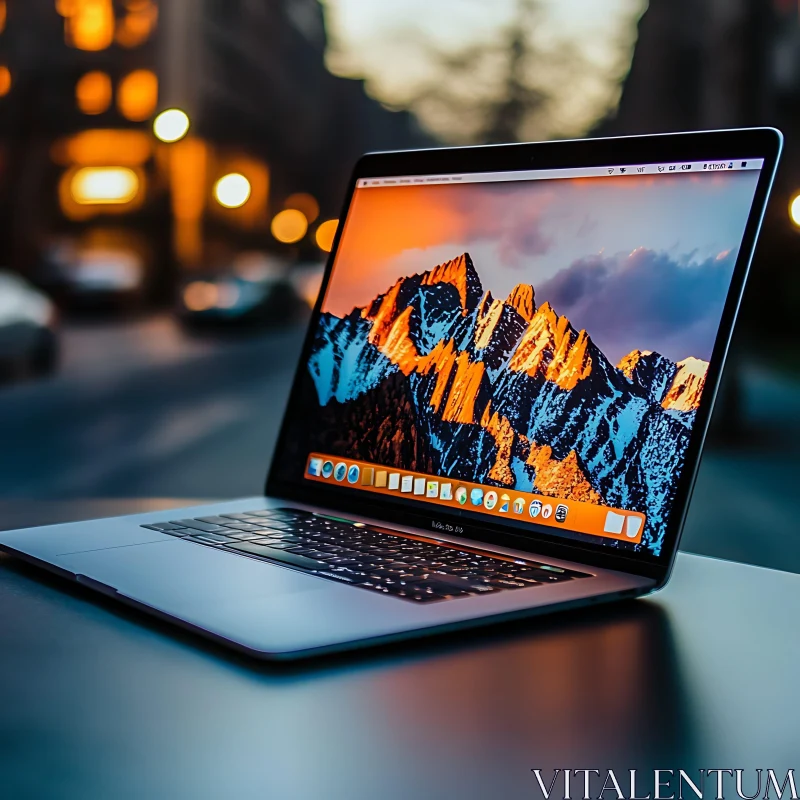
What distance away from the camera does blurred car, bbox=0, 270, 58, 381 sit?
7.41m

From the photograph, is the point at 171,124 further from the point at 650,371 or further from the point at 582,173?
the point at 650,371

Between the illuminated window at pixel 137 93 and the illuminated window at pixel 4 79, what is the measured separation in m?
2.59

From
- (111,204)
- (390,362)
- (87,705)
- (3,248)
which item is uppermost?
(111,204)

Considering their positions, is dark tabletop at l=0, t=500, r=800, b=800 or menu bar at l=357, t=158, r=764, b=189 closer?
dark tabletop at l=0, t=500, r=800, b=800

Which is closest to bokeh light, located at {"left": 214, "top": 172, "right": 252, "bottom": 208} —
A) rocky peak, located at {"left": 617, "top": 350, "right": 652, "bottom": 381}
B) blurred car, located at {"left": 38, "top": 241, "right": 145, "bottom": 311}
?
rocky peak, located at {"left": 617, "top": 350, "right": 652, "bottom": 381}

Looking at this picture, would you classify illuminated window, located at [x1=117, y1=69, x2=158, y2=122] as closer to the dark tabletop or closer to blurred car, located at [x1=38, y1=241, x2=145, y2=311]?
blurred car, located at [x1=38, y1=241, x2=145, y2=311]

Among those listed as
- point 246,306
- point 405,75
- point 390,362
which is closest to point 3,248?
point 246,306

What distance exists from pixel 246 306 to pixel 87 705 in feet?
36.0

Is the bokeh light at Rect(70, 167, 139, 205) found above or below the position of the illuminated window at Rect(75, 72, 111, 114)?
below

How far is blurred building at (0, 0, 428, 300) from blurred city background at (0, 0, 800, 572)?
4 centimetres

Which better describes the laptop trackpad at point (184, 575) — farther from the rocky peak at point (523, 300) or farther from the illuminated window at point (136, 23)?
the illuminated window at point (136, 23)

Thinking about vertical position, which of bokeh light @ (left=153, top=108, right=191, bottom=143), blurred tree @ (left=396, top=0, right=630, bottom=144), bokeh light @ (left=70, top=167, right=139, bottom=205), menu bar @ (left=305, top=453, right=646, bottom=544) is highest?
bokeh light @ (left=70, top=167, right=139, bottom=205)

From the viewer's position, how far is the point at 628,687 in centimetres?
58

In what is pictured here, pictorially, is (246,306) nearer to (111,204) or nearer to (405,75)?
(111,204)
